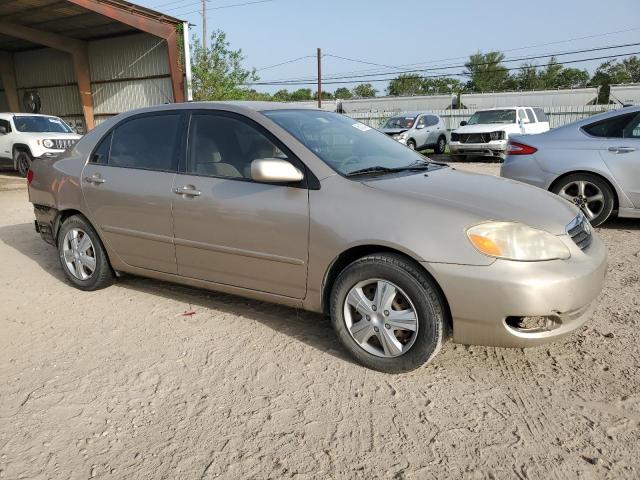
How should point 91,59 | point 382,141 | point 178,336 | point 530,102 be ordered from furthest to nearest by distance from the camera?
point 530,102
point 91,59
point 382,141
point 178,336

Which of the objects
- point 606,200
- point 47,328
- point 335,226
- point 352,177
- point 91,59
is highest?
point 91,59

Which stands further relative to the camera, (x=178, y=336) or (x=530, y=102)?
(x=530, y=102)

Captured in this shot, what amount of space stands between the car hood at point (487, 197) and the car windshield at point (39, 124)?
14302mm

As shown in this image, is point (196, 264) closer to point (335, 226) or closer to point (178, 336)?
point (178, 336)

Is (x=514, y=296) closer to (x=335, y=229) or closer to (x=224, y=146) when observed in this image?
(x=335, y=229)

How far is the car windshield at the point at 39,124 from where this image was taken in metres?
14.6

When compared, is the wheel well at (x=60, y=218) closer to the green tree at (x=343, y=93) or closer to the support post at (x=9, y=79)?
the support post at (x=9, y=79)

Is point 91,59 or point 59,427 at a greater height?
point 91,59

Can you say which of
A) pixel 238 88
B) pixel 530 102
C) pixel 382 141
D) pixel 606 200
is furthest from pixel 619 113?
pixel 530 102

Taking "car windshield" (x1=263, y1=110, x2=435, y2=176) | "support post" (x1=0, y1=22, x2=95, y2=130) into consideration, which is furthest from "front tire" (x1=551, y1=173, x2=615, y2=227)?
"support post" (x1=0, y1=22, x2=95, y2=130)

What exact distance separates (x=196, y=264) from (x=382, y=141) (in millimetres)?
1720

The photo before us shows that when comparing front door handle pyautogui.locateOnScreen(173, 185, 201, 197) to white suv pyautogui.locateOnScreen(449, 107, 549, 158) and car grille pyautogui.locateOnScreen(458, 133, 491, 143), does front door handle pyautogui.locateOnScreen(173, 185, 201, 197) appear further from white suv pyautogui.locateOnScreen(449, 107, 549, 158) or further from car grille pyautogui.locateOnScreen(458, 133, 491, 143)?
car grille pyautogui.locateOnScreen(458, 133, 491, 143)

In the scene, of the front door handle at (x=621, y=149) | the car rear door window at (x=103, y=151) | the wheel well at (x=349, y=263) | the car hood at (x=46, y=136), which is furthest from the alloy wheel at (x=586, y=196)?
the car hood at (x=46, y=136)

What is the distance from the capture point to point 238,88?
2533 cm
